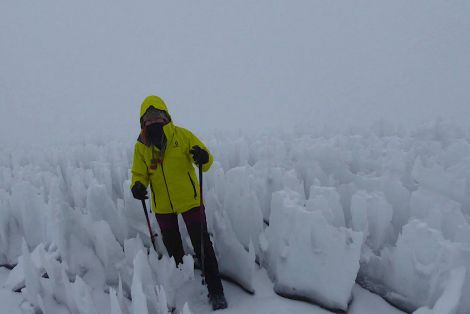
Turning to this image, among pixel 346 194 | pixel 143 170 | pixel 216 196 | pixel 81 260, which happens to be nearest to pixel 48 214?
pixel 81 260

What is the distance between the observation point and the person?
97.1 inches

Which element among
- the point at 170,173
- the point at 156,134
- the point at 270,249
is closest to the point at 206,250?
the point at 270,249

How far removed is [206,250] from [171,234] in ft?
1.06

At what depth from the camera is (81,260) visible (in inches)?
104

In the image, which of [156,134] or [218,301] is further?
[156,134]

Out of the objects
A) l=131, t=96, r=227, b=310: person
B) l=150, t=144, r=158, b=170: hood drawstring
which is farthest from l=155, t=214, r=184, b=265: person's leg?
l=150, t=144, r=158, b=170: hood drawstring

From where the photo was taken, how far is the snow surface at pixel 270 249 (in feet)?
6.59

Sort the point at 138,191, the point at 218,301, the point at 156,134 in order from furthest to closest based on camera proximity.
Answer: the point at 156,134 < the point at 138,191 < the point at 218,301

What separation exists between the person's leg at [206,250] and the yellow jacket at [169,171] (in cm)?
8

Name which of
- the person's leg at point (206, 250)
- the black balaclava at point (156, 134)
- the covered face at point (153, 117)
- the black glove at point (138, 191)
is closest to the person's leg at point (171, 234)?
the person's leg at point (206, 250)

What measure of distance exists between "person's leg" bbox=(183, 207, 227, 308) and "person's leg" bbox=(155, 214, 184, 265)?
0.37 feet

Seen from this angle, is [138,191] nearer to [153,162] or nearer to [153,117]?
[153,162]

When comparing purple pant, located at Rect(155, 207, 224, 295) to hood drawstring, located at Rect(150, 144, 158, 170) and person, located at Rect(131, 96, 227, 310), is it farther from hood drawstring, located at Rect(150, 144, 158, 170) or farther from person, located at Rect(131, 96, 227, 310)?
hood drawstring, located at Rect(150, 144, 158, 170)

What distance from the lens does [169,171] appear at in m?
2.51
